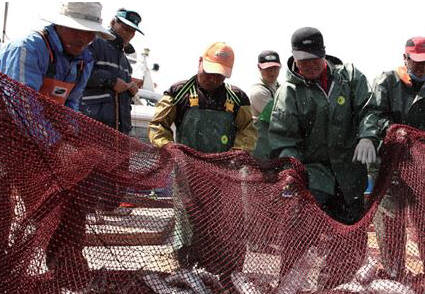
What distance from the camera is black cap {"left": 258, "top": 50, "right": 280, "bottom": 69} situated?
22.6 feet

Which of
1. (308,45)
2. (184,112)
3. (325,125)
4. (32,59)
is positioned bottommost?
(184,112)

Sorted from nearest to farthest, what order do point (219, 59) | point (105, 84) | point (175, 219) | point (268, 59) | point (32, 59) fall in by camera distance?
point (32, 59) → point (175, 219) → point (219, 59) → point (105, 84) → point (268, 59)

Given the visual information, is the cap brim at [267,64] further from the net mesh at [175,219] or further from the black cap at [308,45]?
the net mesh at [175,219]

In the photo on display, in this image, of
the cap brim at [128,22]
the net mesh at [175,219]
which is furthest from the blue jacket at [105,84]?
the net mesh at [175,219]

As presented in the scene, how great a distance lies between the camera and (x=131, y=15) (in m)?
6.29

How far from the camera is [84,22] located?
4.07m

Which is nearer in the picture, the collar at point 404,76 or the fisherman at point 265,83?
the collar at point 404,76

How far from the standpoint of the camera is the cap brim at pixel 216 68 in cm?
477

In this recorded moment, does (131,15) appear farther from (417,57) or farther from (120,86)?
(417,57)

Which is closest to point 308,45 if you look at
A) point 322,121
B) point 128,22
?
point 322,121

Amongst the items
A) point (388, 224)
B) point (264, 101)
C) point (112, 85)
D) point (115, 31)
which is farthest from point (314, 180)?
point (115, 31)

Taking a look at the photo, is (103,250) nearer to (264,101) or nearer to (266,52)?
(264,101)

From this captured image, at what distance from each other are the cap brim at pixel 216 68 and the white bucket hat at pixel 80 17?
966 mm

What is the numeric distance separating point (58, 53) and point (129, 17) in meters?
2.41
